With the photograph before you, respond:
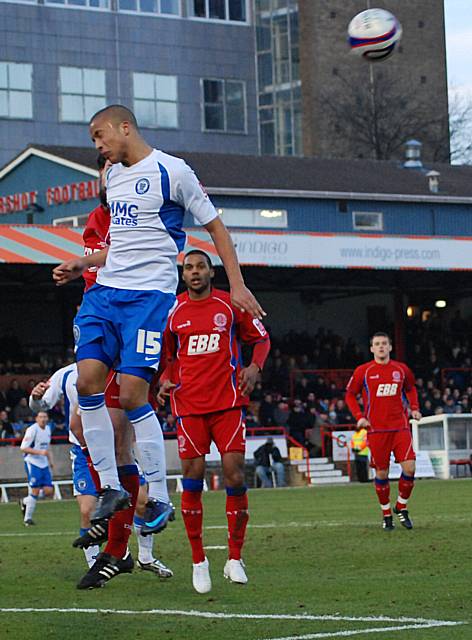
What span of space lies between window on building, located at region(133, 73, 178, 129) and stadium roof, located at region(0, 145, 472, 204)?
12670 mm

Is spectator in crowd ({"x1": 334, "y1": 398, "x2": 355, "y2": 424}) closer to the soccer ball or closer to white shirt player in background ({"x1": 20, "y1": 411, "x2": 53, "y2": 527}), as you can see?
white shirt player in background ({"x1": 20, "y1": 411, "x2": 53, "y2": 527})

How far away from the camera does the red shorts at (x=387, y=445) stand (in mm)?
18141

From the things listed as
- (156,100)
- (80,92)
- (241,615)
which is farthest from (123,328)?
(156,100)

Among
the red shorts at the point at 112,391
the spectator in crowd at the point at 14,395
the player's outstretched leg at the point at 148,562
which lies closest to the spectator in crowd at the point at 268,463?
the spectator in crowd at the point at 14,395

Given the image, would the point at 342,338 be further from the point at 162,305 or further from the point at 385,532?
the point at 162,305

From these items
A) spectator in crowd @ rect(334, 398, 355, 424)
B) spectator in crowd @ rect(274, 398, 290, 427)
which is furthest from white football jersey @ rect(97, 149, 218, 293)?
spectator in crowd @ rect(334, 398, 355, 424)

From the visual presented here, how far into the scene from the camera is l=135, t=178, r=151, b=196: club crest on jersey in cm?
919

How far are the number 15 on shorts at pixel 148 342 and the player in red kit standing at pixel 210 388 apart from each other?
67.7 inches

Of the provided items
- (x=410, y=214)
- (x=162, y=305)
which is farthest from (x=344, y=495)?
(x=410, y=214)

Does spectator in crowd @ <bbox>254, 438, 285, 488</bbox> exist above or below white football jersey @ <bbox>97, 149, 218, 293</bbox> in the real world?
below

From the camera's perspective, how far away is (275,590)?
400 inches

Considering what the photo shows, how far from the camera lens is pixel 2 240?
3722 cm

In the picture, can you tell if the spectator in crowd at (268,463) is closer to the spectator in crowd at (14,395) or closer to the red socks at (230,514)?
the spectator in crowd at (14,395)

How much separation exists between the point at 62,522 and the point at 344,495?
25.6 feet
